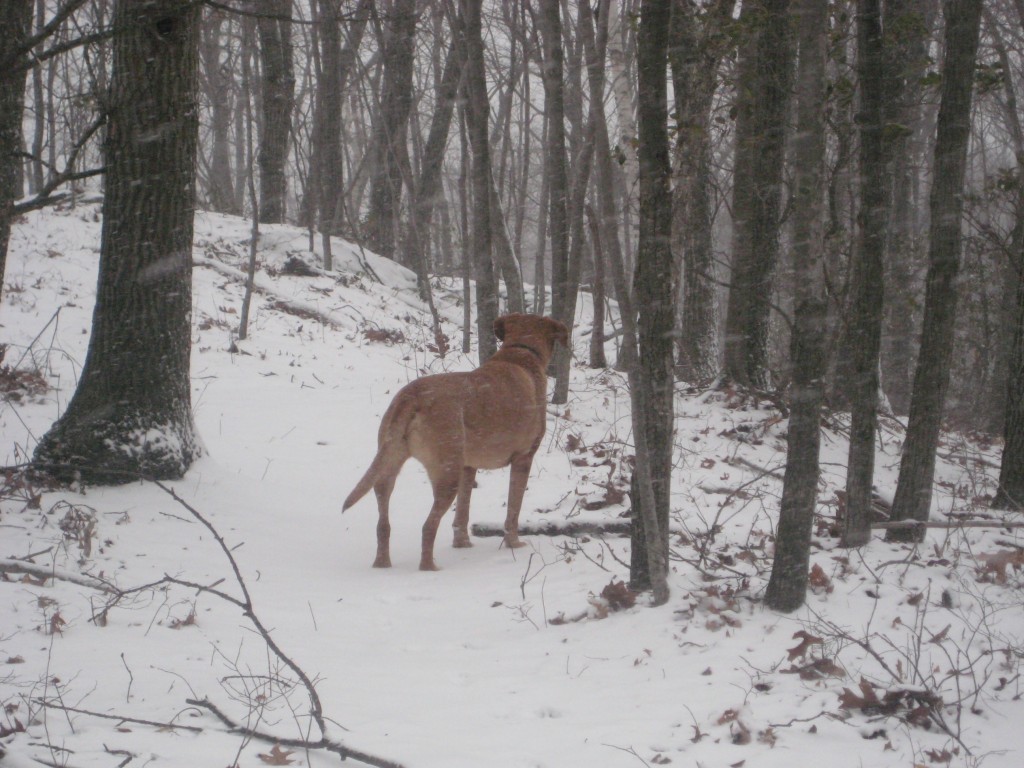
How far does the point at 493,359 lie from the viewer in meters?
6.59

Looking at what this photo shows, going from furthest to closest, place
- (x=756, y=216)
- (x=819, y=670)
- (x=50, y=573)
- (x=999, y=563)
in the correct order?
(x=756, y=216) < (x=999, y=563) < (x=50, y=573) < (x=819, y=670)

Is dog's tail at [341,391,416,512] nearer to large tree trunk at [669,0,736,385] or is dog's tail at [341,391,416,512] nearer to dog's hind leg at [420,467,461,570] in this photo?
dog's hind leg at [420,467,461,570]

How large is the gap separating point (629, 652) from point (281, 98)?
16.9m

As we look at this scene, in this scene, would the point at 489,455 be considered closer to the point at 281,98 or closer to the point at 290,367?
the point at 290,367

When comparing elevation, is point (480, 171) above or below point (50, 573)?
above

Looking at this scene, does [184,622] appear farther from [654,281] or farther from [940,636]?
[940,636]

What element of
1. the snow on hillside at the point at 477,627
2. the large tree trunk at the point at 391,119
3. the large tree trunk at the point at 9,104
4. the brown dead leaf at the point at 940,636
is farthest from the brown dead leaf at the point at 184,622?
the large tree trunk at the point at 391,119

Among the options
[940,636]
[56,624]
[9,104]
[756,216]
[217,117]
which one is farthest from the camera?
[217,117]

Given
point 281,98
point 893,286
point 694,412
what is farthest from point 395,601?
point 281,98

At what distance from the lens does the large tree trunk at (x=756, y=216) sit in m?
9.55

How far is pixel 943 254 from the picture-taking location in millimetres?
5680

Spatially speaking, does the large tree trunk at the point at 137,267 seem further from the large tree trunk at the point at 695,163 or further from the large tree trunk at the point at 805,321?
the large tree trunk at the point at 805,321

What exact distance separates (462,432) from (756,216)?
18.6 feet

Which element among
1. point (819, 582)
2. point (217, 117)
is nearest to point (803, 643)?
point (819, 582)
